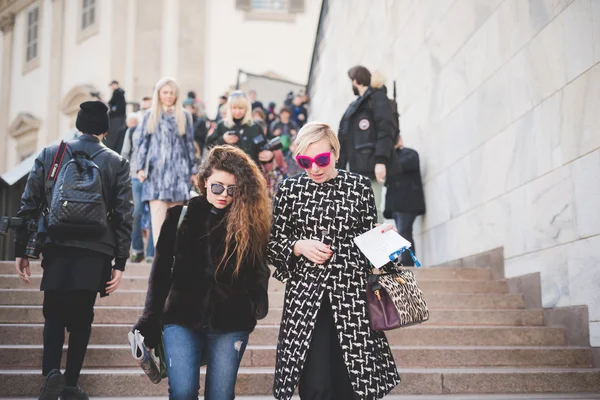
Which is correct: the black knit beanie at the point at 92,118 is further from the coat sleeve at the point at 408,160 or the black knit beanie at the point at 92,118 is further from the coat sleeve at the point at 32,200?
the coat sleeve at the point at 408,160

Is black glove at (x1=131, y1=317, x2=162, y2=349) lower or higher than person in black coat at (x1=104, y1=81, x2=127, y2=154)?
lower

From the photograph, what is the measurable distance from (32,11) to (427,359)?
27.0 meters

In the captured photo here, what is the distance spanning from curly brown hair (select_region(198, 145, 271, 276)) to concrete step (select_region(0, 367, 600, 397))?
6.23ft

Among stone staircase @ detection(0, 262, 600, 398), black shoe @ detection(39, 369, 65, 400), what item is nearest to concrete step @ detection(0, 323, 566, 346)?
stone staircase @ detection(0, 262, 600, 398)

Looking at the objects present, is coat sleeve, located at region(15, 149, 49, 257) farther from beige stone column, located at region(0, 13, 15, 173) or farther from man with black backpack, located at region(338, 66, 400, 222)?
beige stone column, located at region(0, 13, 15, 173)

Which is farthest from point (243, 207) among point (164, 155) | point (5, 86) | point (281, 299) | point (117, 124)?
point (5, 86)

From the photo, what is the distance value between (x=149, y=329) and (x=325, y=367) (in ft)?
2.85

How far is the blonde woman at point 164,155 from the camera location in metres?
7.71

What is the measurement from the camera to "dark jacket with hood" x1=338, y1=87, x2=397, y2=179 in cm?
772

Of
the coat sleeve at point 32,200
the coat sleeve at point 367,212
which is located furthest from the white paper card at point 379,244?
the coat sleeve at point 32,200

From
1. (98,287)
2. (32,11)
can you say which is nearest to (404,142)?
(98,287)

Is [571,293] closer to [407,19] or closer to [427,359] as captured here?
[427,359]

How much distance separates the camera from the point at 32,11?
95.5ft

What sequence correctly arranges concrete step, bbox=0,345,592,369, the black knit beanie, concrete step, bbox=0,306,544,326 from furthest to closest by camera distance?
concrete step, bbox=0,306,544,326 < concrete step, bbox=0,345,592,369 < the black knit beanie
